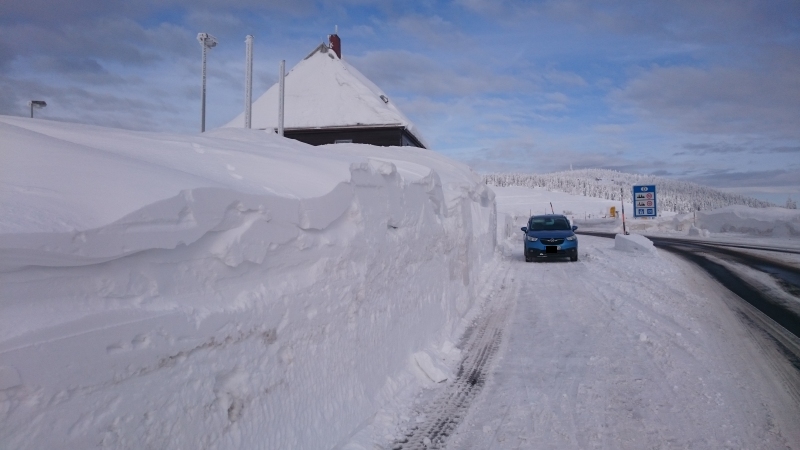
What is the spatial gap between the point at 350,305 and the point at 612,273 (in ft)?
35.8

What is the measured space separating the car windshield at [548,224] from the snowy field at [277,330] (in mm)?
9219

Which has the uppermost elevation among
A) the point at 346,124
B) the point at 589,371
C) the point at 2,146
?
the point at 346,124

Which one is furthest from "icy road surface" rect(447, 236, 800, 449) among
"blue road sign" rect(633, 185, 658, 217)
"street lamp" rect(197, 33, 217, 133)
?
"blue road sign" rect(633, 185, 658, 217)

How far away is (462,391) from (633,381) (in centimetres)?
193

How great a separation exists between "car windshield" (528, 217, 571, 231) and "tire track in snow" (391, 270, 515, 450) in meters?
9.50

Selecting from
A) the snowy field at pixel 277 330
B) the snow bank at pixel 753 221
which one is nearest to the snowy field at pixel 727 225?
the snow bank at pixel 753 221

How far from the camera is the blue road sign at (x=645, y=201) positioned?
28.8 m

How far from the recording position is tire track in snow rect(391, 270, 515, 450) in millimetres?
4441

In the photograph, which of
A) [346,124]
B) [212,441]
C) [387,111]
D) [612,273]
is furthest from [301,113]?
[212,441]

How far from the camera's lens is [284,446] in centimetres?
356

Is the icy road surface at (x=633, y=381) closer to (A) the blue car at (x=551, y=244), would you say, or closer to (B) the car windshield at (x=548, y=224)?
(A) the blue car at (x=551, y=244)

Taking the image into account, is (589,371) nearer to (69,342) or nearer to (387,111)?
(69,342)

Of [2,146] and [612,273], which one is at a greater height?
[2,146]

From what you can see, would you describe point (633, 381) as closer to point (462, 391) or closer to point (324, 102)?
point (462, 391)
